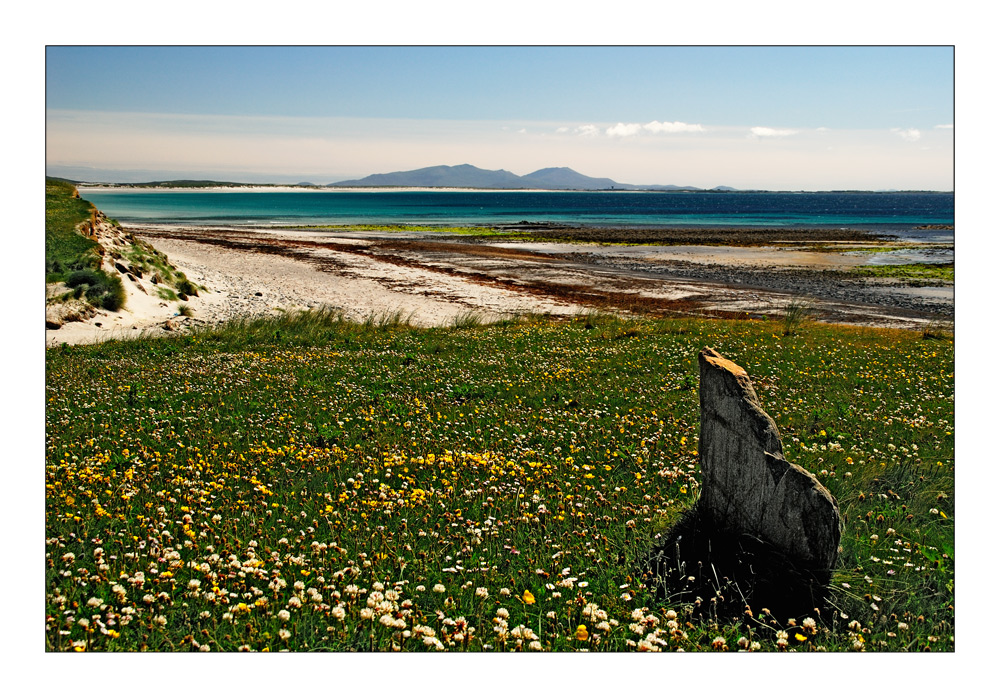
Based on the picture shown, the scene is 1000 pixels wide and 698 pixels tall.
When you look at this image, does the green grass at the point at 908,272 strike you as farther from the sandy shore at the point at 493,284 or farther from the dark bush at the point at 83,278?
the dark bush at the point at 83,278

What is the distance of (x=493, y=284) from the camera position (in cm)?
3953

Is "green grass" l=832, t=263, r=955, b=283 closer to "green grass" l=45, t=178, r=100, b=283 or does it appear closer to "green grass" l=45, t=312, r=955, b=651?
"green grass" l=45, t=312, r=955, b=651

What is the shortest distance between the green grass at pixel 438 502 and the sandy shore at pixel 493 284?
1102cm

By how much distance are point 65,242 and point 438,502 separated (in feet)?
79.3

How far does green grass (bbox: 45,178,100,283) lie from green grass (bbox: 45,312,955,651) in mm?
8378

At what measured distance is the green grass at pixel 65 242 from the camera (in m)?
21.3

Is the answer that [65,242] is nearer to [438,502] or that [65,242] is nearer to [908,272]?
[438,502]

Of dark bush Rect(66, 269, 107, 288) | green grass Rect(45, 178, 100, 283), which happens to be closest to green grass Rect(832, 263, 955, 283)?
dark bush Rect(66, 269, 107, 288)

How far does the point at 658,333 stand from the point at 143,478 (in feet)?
54.5

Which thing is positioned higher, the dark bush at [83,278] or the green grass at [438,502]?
the dark bush at [83,278]

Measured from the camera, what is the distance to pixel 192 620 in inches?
203

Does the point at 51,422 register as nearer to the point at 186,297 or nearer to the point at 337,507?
the point at 337,507

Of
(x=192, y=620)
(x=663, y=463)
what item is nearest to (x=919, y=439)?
(x=663, y=463)

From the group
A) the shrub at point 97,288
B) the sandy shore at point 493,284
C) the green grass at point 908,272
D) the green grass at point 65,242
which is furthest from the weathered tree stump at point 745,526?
the green grass at point 908,272
